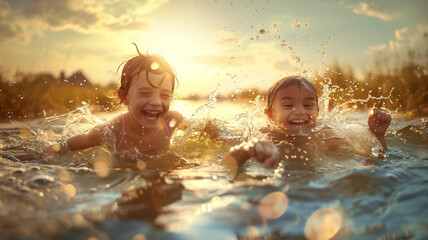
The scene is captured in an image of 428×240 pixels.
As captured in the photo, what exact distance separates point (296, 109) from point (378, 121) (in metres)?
1.11

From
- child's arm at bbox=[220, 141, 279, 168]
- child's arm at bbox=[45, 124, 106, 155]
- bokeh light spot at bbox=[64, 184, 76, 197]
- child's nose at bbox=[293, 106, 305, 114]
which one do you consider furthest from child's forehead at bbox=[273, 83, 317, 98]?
bokeh light spot at bbox=[64, 184, 76, 197]

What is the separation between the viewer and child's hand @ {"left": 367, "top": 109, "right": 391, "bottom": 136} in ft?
13.2

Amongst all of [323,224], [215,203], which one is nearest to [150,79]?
[215,203]

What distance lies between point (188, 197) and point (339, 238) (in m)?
0.95

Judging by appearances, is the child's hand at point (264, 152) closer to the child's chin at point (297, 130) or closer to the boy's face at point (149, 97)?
A: the child's chin at point (297, 130)

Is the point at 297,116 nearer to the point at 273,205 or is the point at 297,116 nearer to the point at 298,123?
the point at 298,123

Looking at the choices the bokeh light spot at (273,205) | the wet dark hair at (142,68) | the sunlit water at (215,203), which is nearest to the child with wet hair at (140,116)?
the wet dark hair at (142,68)

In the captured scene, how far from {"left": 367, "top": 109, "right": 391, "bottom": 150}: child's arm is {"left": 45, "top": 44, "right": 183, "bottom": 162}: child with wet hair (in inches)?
103

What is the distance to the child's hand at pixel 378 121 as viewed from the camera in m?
4.01

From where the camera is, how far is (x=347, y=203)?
6.38 ft

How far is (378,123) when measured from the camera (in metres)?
4.09

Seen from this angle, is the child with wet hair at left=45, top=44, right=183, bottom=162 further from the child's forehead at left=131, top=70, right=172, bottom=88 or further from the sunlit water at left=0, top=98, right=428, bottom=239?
the sunlit water at left=0, top=98, right=428, bottom=239

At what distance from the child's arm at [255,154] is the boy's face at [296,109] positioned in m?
1.27

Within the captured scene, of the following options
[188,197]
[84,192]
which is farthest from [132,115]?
[188,197]
